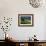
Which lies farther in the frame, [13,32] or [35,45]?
[13,32]

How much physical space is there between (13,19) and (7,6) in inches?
22.5

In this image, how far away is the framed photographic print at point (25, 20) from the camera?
210 inches

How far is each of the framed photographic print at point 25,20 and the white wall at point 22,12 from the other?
0.12 metres

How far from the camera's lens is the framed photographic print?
17.5 ft

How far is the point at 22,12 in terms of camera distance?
210 inches

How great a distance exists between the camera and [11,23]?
5328mm

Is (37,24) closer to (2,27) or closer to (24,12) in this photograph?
(24,12)

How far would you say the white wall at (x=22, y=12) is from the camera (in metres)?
5.31

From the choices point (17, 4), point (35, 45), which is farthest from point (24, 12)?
point (35, 45)

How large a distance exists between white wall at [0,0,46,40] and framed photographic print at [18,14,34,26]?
119 mm

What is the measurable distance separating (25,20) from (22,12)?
1.11 ft

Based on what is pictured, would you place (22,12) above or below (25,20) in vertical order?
above

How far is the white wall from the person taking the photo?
5.31 meters

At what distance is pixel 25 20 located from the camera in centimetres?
537
